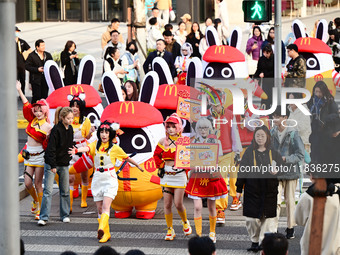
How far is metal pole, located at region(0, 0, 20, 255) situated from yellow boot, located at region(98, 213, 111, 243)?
502 cm

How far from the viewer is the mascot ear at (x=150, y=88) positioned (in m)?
11.4

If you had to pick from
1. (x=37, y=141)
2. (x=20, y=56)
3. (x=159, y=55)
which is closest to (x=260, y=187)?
(x=37, y=141)

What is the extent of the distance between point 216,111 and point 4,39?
6700mm

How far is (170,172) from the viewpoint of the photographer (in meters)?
9.86

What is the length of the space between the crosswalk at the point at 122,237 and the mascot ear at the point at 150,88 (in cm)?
177

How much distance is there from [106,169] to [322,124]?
11.4ft

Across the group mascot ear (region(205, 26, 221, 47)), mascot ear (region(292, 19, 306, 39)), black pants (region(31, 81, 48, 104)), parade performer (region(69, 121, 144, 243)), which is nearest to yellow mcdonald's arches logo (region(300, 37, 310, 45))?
mascot ear (region(292, 19, 306, 39))

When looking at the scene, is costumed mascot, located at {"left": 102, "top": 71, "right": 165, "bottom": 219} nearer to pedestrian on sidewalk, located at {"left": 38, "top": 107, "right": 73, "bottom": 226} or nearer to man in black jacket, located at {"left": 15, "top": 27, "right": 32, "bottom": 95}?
pedestrian on sidewalk, located at {"left": 38, "top": 107, "right": 73, "bottom": 226}

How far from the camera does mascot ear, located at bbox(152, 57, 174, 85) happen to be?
12.6 meters

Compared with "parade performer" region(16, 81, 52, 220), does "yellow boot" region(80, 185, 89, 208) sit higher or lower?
lower

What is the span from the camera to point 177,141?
32.2 ft

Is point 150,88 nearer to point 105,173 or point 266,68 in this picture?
point 105,173

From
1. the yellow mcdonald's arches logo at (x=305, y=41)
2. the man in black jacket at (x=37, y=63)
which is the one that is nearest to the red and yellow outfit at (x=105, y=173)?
the man in black jacket at (x=37, y=63)

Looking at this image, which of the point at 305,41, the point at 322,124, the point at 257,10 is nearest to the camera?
the point at 322,124
